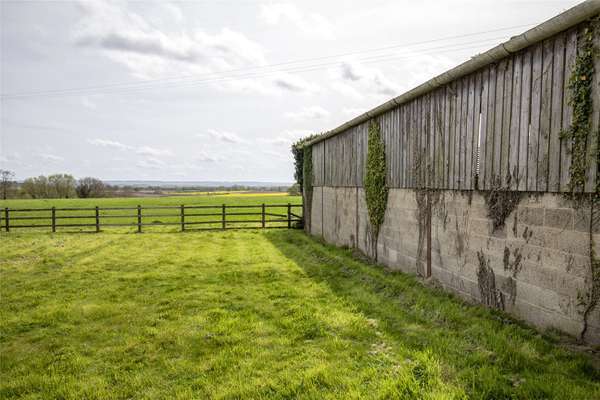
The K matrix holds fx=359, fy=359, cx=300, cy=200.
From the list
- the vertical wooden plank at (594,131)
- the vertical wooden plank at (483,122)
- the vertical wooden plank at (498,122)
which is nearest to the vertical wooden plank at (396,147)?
the vertical wooden plank at (483,122)

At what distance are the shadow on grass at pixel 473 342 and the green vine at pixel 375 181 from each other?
81.9 inches

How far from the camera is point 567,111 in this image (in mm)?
3873

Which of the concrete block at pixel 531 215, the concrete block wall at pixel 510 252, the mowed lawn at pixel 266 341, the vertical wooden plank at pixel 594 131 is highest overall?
the vertical wooden plank at pixel 594 131

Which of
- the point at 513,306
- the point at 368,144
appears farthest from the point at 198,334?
the point at 368,144

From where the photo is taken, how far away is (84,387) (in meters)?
3.58

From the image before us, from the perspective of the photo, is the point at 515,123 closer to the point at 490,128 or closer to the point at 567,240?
the point at 490,128

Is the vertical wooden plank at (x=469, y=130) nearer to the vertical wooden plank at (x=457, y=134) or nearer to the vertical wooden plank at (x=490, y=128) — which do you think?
the vertical wooden plank at (x=457, y=134)

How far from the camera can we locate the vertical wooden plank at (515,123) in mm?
4574

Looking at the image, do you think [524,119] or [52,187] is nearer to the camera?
[524,119]

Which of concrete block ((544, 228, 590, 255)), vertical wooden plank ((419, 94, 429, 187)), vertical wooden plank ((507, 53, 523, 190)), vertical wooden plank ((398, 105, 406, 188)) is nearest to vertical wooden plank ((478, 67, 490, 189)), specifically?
vertical wooden plank ((507, 53, 523, 190))

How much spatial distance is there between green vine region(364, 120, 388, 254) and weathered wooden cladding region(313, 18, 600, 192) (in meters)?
0.53

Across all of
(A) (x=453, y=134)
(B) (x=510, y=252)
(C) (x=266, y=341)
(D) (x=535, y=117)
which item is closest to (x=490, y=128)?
(D) (x=535, y=117)

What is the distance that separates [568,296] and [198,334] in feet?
14.5

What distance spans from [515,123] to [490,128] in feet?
1.63
